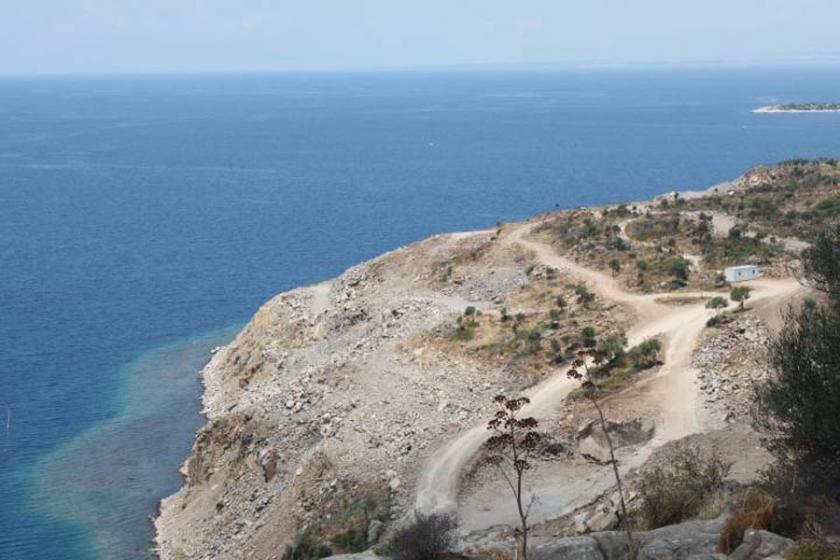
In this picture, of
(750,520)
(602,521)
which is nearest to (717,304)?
(602,521)

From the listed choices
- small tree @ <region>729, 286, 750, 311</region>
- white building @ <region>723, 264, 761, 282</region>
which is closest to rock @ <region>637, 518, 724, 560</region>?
small tree @ <region>729, 286, 750, 311</region>

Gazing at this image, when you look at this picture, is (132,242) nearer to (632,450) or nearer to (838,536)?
(632,450)

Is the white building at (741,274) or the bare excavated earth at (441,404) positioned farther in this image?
the white building at (741,274)

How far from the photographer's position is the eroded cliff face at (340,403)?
38812 mm

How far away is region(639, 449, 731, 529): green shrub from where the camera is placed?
75.9 ft

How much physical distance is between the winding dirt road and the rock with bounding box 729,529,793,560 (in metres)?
14.3

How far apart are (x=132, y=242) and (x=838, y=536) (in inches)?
3901

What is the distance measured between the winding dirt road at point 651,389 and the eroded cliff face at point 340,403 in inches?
46.1

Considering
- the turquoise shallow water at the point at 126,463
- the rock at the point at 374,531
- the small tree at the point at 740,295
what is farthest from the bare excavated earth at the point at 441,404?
the turquoise shallow water at the point at 126,463

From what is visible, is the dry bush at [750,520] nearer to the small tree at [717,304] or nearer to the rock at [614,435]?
the rock at [614,435]

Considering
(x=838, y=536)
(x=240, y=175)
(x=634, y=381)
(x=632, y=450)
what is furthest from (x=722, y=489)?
(x=240, y=175)

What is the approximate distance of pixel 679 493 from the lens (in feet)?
77.3

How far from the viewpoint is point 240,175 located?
161m

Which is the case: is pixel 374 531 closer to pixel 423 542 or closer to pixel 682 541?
pixel 423 542
